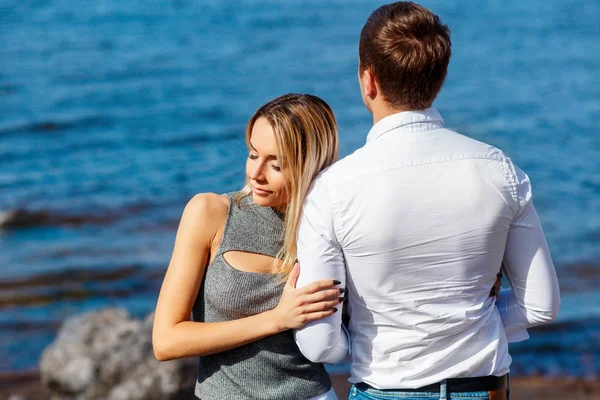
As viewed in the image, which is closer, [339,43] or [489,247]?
[489,247]

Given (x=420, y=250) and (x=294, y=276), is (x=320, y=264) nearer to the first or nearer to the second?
(x=294, y=276)

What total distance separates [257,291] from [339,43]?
1530 centimetres

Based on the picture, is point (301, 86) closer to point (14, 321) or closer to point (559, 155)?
point (559, 155)

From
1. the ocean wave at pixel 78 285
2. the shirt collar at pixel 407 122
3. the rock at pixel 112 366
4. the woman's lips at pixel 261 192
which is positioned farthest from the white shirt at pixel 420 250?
the ocean wave at pixel 78 285

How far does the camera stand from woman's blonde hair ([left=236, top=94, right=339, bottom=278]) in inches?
85.4

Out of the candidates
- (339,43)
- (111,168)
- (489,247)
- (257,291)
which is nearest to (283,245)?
(257,291)

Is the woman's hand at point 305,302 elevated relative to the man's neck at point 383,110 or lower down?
lower down

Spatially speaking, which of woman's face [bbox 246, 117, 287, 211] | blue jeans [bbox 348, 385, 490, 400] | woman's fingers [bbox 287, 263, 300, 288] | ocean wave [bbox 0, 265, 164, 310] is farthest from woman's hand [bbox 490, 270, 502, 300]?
ocean wave [bbox 0, 265, 164, 310]

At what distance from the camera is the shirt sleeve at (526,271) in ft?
6.42

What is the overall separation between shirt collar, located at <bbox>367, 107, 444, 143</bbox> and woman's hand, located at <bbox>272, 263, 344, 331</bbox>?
1.26ft

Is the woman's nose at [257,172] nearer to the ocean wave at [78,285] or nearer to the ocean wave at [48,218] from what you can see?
the ocean wave at [78,285]

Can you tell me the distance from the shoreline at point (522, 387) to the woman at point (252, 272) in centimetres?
278

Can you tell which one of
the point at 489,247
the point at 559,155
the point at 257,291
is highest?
the point at 489,247

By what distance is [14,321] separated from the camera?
20.5 ft
